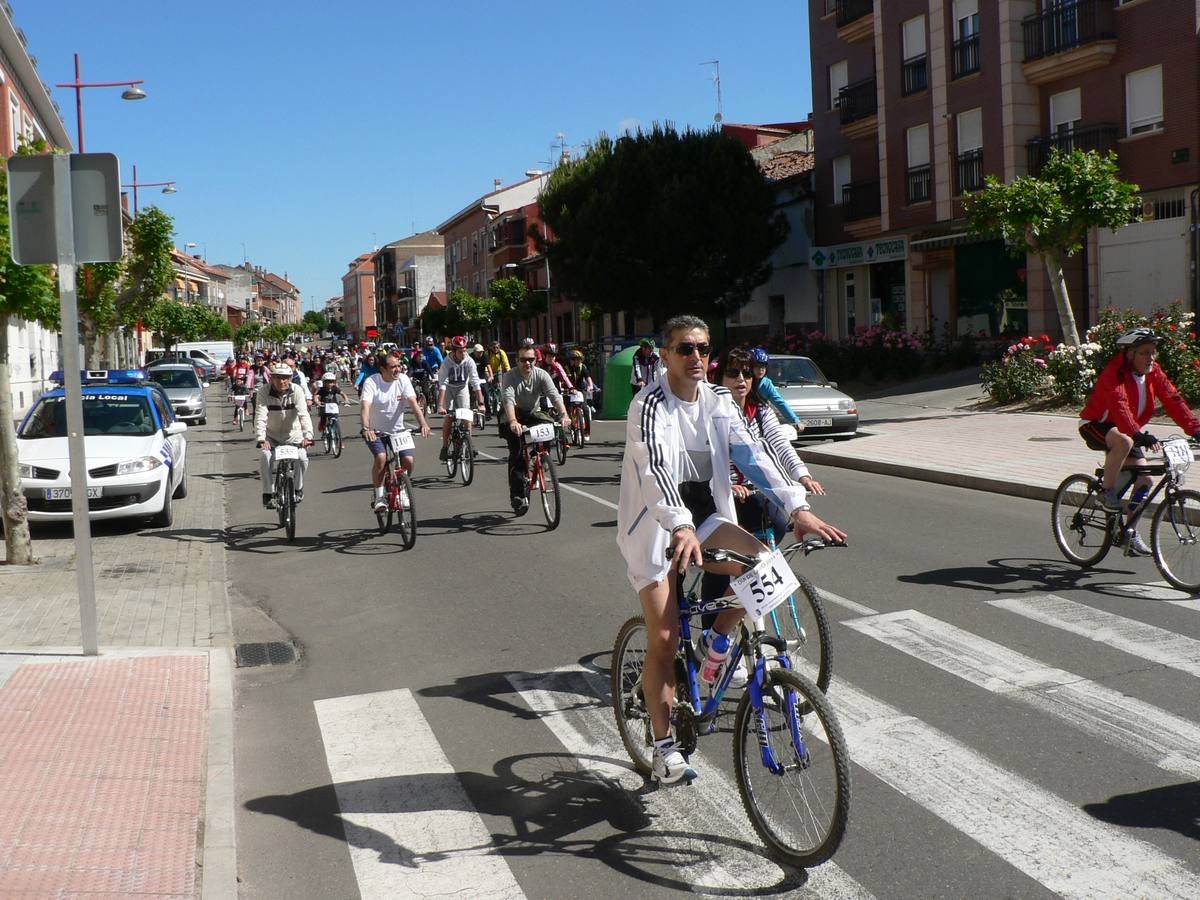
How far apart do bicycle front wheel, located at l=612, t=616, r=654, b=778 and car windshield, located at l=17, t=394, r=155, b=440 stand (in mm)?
10078

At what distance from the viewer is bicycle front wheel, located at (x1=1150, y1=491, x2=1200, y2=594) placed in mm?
7918

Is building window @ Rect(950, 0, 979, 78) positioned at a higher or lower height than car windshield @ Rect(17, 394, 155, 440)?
higher

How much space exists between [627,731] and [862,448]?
539 inches

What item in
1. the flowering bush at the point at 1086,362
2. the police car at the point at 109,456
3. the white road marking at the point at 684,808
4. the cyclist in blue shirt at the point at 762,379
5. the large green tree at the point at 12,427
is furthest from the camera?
the flowering bush at the point at 1086,362

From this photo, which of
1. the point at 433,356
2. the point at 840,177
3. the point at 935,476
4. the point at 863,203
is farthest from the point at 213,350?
the point at 935,476

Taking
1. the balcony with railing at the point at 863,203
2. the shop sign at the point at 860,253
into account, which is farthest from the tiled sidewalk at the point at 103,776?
the balcony with railing at the point at 863,203

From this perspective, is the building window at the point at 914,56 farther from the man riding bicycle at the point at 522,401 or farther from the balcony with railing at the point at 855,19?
the man riding bicycle at the point at 522,401

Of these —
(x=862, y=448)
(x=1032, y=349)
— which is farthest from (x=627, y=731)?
(x=1032, y=349)

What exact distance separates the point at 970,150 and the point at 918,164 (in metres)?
2.28

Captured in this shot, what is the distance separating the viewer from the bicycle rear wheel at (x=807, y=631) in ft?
18.5

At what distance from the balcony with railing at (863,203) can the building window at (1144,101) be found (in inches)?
366

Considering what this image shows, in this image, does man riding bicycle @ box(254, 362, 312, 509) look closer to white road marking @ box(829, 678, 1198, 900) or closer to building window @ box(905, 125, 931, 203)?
white road marking @ box(829, 678, 1198, 900)

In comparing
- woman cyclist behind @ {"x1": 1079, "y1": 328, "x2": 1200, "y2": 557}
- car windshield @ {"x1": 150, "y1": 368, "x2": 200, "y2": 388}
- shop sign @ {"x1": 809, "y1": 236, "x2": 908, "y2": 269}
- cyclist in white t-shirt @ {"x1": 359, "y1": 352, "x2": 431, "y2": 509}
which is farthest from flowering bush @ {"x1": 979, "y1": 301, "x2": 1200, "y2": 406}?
car windshield @ {"x1": 150, "y1": 368, "x2": 200, "y2": 388}

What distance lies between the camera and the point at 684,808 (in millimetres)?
4676
